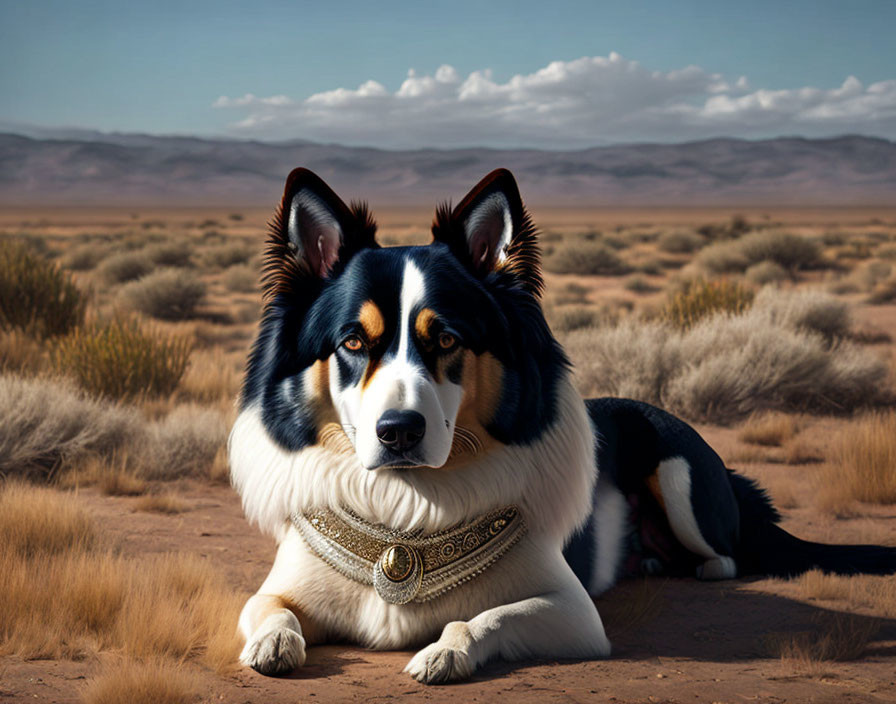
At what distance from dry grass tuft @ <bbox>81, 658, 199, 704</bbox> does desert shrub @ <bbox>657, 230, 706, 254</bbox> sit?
36343 mm

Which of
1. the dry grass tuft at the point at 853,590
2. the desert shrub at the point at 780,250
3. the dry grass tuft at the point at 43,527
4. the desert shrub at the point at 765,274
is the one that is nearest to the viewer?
the dry grass tuft at the point at 853,590

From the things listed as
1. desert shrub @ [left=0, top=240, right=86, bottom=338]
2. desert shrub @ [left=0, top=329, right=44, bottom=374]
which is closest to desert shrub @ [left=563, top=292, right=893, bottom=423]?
desert shrub @ [left=0, top=329, right=44, bottom=374]

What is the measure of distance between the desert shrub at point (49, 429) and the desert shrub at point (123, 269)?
714 inches

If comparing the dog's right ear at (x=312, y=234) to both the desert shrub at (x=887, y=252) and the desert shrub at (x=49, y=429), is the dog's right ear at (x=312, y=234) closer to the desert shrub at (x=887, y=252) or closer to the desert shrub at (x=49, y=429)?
the desert shrub at (x=49, y=429)

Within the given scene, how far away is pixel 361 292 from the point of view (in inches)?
149

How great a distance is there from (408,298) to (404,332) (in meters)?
0.14

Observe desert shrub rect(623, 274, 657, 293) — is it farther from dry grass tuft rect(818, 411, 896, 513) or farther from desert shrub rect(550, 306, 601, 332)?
dry grass tuft rect(818, 411, 896, 513)

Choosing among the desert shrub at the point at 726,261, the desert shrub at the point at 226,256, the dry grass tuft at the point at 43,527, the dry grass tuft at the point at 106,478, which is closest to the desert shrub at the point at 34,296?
the dry grass tuft at the point at 106,478

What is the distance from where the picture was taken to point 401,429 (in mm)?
3379

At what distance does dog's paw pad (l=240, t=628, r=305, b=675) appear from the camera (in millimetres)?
3736

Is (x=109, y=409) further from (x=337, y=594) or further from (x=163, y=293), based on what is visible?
(x=163, y=293)

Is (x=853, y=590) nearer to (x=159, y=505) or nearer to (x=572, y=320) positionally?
(x=159, y=505)

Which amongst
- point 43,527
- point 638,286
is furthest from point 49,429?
point 638,286

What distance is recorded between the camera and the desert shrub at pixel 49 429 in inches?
320
